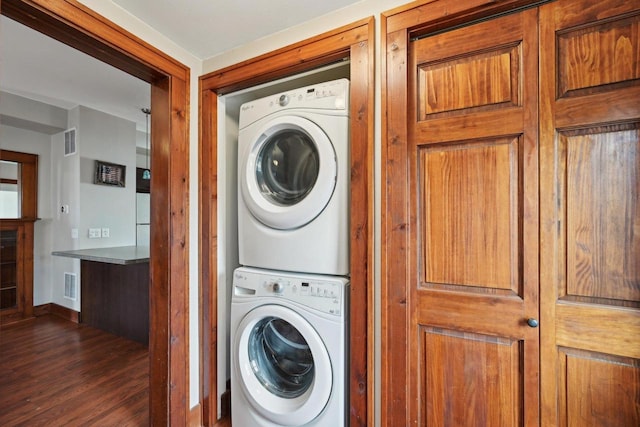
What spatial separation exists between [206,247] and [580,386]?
5.57 ft

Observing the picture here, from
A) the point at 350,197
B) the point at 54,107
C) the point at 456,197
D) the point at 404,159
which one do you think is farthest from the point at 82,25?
the point at 54,107

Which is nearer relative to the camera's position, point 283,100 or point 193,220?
point 283,100

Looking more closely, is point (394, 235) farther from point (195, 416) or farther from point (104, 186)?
point (104, 186)

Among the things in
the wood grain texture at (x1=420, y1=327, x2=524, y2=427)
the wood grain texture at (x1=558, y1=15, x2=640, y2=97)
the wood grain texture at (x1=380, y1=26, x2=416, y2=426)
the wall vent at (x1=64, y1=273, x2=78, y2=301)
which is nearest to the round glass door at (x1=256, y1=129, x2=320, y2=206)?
the wood grain texture at (x1=380, y1=26, x2=416, y2=426)

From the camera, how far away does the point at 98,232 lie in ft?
11.0

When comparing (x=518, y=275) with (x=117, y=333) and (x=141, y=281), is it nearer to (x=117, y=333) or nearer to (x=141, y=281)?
(x=141, y=281)

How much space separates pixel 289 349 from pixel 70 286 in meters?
3.33

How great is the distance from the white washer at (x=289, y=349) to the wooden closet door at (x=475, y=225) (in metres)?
0.32

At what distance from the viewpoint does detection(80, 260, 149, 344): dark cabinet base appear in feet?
8.86

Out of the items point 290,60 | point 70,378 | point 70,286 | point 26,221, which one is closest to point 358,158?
point 290,60

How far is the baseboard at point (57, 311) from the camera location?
A: 3273 mm

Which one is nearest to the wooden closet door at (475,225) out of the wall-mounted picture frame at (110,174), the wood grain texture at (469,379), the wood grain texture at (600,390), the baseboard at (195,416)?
the wood grain texture at (469,379)

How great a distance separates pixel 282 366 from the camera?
1488 mm

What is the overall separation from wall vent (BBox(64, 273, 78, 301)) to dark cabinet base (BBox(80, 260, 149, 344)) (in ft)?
0.35
